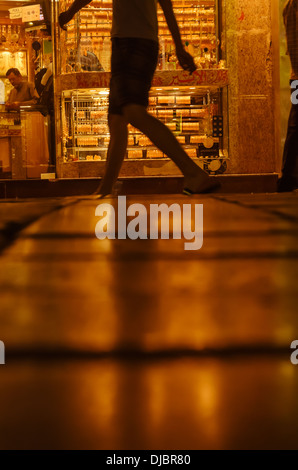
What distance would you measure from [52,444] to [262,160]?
26.6 ft

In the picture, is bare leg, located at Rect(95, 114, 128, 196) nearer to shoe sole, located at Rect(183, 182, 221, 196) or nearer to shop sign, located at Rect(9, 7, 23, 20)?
shoe sole, located at Rect(183, 182, 221, 196)

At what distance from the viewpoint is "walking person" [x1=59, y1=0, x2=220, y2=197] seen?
3254mm

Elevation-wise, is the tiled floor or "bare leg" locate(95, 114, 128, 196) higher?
"bare leg" locate(95, 114, 128, 196)

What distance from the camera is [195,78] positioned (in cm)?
779

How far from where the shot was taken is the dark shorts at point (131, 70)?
132 inches

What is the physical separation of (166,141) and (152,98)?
4865 millimetres

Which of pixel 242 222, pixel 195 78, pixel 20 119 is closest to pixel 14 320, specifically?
pixel 242 222

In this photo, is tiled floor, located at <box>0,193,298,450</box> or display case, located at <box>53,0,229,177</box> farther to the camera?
display case, located at <box>53,0,229,177</box>

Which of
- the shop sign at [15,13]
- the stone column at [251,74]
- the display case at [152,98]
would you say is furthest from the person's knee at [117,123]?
the shop sign at [15,13]
